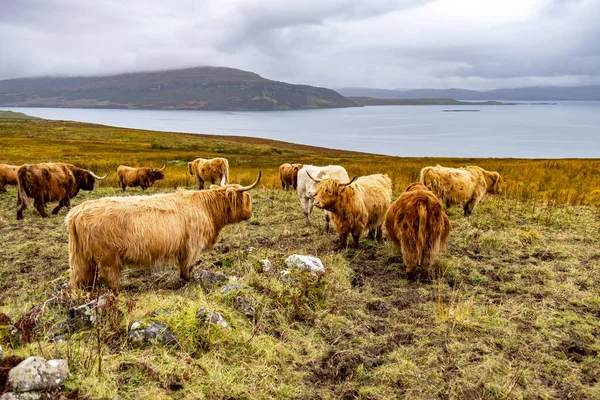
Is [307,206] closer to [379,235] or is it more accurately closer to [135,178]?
[379,235]

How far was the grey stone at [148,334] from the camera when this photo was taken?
3.62 meters

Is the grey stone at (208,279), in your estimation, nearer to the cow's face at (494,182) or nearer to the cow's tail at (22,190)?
the cow's tail at (22,190)

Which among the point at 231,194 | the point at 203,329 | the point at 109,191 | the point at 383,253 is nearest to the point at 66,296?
the point at 203,329

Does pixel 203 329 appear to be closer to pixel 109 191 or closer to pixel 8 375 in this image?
pixel 8 375

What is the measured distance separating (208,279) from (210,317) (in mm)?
1547

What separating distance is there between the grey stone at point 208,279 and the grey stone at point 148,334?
1497 mm

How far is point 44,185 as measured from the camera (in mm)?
10734

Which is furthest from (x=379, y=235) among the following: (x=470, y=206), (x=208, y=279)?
(x=208, y=279)

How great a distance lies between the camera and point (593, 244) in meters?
7.91

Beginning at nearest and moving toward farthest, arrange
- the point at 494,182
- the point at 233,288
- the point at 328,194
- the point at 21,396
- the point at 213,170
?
the point at 21,396 → the point at 233,288 → the point at 328,194 → the point at 494,182 → the point at 213,170

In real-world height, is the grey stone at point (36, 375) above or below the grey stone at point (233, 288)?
above

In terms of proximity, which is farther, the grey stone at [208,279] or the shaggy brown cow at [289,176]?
the shaggy brown cow at [289,176]

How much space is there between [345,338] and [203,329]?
5.16 ft

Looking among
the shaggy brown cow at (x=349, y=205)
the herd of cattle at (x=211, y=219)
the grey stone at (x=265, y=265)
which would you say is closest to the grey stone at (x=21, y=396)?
the herd of cattle at (x=211, y=219)
